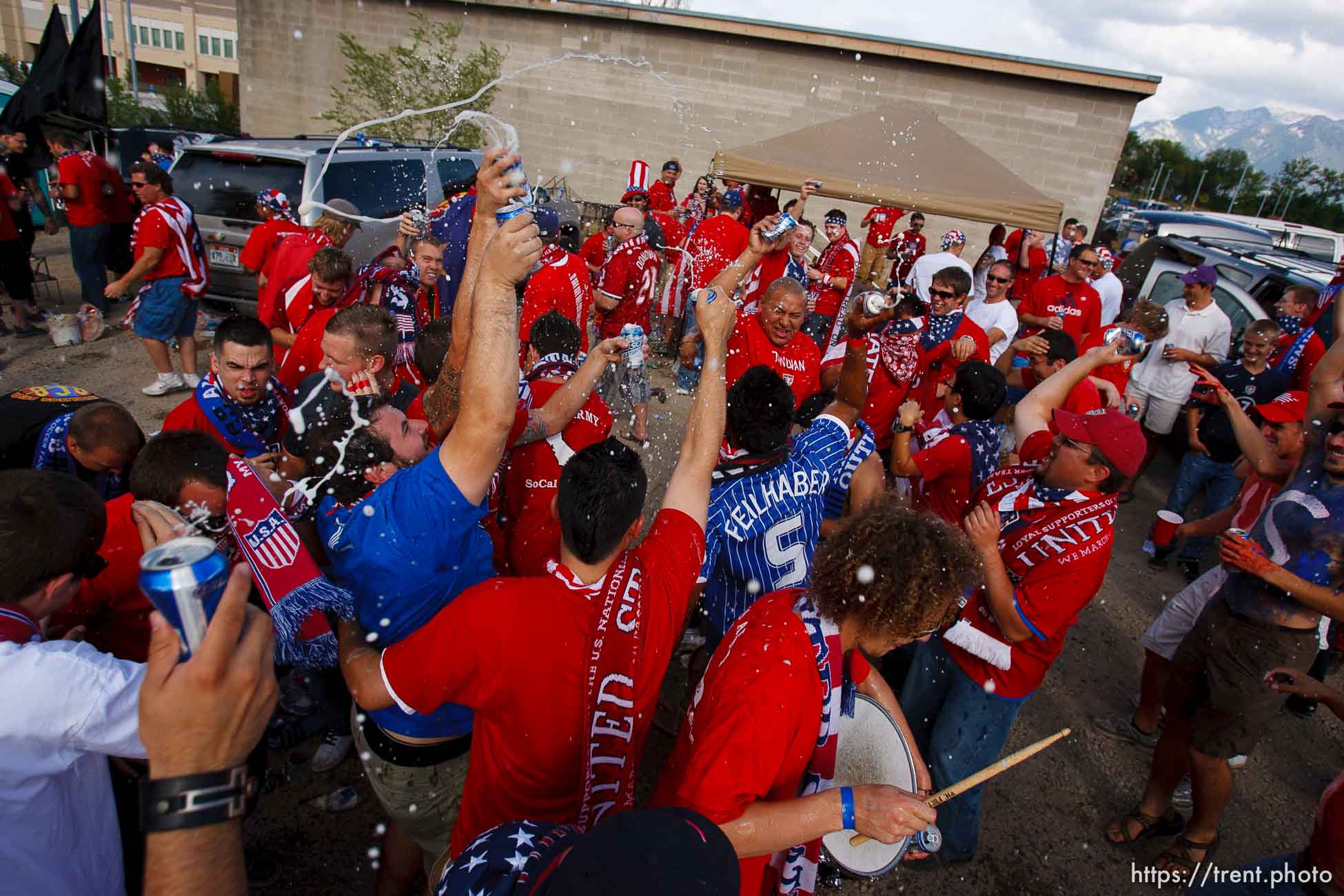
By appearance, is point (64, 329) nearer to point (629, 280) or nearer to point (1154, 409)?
point (629, 280)

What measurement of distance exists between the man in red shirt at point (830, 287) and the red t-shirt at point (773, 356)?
127 inches

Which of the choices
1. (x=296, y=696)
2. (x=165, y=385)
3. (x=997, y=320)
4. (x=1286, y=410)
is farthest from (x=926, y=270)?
(x=165, y=385)

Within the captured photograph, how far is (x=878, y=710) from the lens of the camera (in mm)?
2143

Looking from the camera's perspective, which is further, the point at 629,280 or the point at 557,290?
the point at 629,280

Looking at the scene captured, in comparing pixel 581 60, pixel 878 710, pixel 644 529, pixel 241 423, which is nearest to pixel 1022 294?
pixel 644 529

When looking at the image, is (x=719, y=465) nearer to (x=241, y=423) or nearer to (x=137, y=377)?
(x=241, y=423)

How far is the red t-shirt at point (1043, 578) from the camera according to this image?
258 centimetres

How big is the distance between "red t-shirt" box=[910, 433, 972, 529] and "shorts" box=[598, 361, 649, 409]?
204 cm

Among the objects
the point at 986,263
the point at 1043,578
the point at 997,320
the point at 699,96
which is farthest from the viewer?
the point at 699,96

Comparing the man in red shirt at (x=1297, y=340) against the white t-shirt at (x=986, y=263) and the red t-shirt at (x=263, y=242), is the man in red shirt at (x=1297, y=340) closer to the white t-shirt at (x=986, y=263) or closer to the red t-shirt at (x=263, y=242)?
the white t-shirt at (x=986, y=263)

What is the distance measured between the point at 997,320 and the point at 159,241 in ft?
24.4

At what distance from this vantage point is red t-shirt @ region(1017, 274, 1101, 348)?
691 centimetres

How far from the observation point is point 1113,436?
263 centimetres

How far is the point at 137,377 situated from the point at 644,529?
5.45 meters
